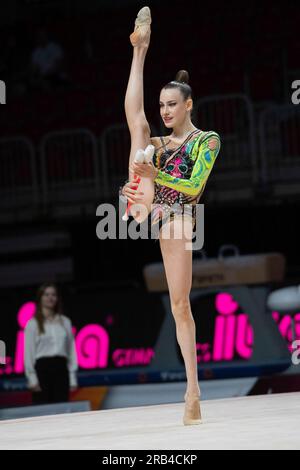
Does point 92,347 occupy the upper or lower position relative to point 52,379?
upper

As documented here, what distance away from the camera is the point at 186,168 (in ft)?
19.3

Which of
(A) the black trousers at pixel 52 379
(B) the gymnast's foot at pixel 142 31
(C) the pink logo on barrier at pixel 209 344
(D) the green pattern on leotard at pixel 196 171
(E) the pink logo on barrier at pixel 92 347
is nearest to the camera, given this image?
(D) the green pattern on leotard at pixel 196 171

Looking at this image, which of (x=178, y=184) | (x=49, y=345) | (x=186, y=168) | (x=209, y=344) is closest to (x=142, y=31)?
(x=186, y=168)

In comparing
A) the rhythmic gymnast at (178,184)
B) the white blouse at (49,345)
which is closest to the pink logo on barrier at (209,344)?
the white blouse at (49,345)

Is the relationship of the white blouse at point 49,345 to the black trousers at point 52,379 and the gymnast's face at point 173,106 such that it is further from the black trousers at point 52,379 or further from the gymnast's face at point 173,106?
the gymnast's face at point 173,106

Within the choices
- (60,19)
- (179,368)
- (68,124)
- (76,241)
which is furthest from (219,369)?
(60,19)

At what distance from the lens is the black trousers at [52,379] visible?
10.7 meters

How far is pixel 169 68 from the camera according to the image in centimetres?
1517

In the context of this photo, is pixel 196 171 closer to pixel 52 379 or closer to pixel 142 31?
pixel 142 31

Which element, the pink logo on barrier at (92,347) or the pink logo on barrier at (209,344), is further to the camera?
the pink logo on barrier at (92,347)

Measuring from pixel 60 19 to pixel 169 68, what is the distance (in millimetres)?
2640

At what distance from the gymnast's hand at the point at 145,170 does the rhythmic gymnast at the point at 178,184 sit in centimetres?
11

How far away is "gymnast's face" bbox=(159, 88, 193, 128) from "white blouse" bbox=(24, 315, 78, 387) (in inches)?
203

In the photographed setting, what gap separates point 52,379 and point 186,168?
5.30 m
